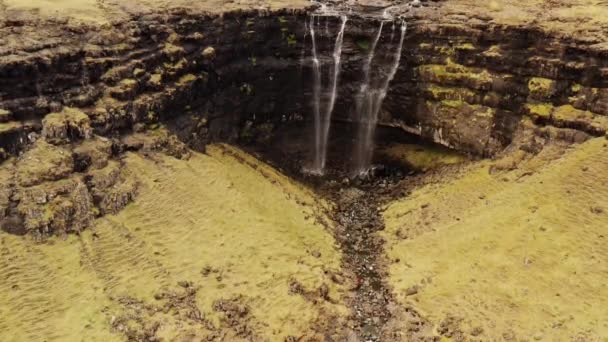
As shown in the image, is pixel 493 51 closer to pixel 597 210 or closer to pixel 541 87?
pixel 541 87

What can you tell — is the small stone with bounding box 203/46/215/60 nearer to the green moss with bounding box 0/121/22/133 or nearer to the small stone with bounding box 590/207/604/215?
the green moss with bounding box 0/121/22/133

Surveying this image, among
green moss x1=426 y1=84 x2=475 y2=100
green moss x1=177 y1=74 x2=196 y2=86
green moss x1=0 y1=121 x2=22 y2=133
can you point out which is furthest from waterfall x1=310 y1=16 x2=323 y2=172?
green moss x1=0 y1=121 x2=22 y2=133

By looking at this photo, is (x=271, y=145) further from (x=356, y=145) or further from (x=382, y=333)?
(x=382, y=333)

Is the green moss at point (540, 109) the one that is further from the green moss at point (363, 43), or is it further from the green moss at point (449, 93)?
the green moss at point (363, 43)

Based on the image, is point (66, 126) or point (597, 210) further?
point (66, 126)

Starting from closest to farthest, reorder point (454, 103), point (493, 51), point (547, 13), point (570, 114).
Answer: point (570, 114), point (493, 51), point (547, 13), point (454, 103)

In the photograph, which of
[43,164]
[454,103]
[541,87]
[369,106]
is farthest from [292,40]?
[43,164]
